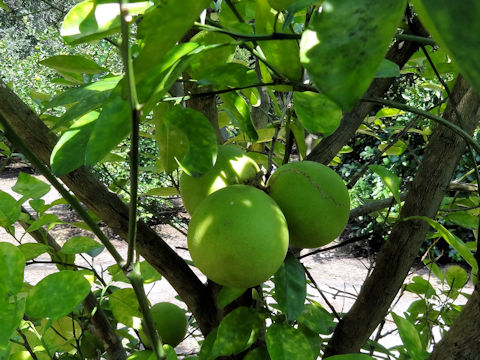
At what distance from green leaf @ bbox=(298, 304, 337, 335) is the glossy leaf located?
53cm

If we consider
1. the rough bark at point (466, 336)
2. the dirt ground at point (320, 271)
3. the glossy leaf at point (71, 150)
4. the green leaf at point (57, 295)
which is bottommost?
the rough bark at point (466, 336)

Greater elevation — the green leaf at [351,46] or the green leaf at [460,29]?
the green leaf at [351,46]

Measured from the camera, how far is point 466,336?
22.7 inches

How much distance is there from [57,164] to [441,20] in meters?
0.32

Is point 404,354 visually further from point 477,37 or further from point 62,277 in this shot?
point 477,37

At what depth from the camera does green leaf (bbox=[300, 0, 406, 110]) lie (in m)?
0.17

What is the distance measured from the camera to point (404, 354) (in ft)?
3.11

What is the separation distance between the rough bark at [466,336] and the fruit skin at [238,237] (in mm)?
269

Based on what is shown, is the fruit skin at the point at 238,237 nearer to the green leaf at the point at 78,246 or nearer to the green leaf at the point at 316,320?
Answer: the green leaf at the point at 316,320

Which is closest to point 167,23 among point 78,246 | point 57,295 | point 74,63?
point 57,295

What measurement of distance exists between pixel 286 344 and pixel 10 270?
347 millimetres

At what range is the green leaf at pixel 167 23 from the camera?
219 millimetres

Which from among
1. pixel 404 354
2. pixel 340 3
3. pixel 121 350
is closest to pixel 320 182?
pixel 340 3

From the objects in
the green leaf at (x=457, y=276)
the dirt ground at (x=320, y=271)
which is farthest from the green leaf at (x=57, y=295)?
the dirt ground at (x=320, y=271)
